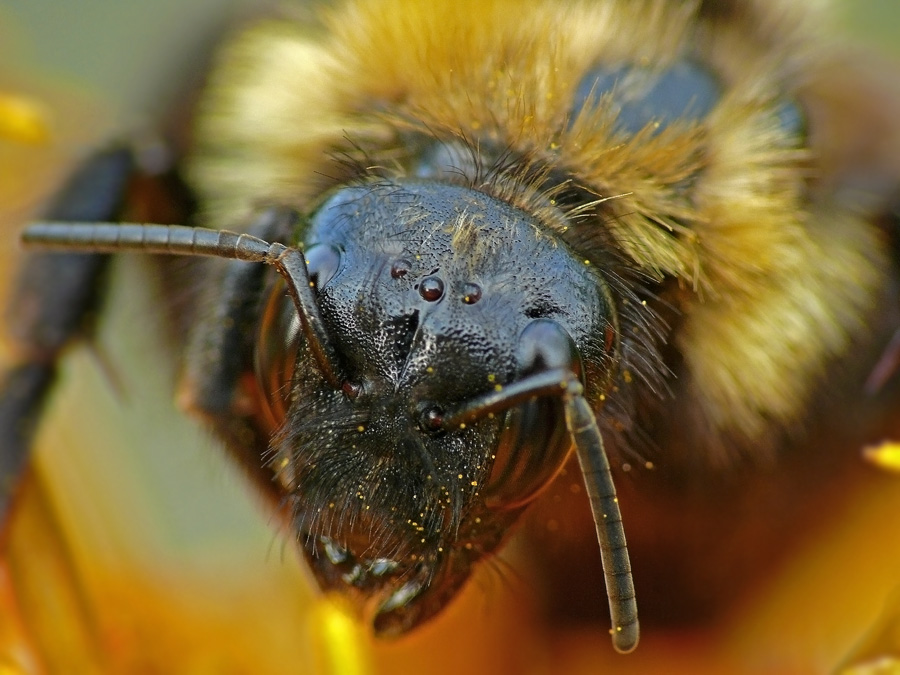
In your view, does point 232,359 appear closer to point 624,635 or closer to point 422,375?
point 422,375

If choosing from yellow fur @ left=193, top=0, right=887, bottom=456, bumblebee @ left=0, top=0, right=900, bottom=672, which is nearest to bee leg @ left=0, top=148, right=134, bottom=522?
bumblebee @ left=0, top=0, right=900, bottom=672

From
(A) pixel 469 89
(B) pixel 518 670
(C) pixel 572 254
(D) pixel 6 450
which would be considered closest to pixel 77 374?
(D) pixel 6 450

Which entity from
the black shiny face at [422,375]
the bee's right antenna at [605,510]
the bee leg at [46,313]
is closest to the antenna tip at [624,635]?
the bee's right antenna at [605,510]

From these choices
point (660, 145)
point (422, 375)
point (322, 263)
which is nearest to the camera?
point (422, 375)

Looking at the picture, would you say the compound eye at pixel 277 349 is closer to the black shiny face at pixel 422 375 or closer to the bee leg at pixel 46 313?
the black shiny face at pixel 422 375

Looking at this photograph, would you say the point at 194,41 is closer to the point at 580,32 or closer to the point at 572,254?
the point at 580,32

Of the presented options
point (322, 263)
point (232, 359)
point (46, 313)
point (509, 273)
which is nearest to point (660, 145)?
point (509, 273)
